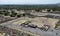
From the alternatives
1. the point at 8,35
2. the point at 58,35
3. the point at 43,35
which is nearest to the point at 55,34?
the point at 58,35

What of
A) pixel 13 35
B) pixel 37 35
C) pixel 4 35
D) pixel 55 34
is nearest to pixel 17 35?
pixel 13 35

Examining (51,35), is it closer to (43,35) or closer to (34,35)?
(43,35)

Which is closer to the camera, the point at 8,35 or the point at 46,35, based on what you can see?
the point at 8,35

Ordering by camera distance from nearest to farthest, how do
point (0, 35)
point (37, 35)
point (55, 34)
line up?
point (0, 35) < point (37, 35) < point (55, 34)

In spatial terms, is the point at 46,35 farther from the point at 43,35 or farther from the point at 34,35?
the point at 34,35

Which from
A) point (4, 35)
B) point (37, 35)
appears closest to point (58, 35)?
point (37, 35)

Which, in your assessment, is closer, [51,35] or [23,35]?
[23,35]

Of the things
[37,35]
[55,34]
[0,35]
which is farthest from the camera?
[55,34]
